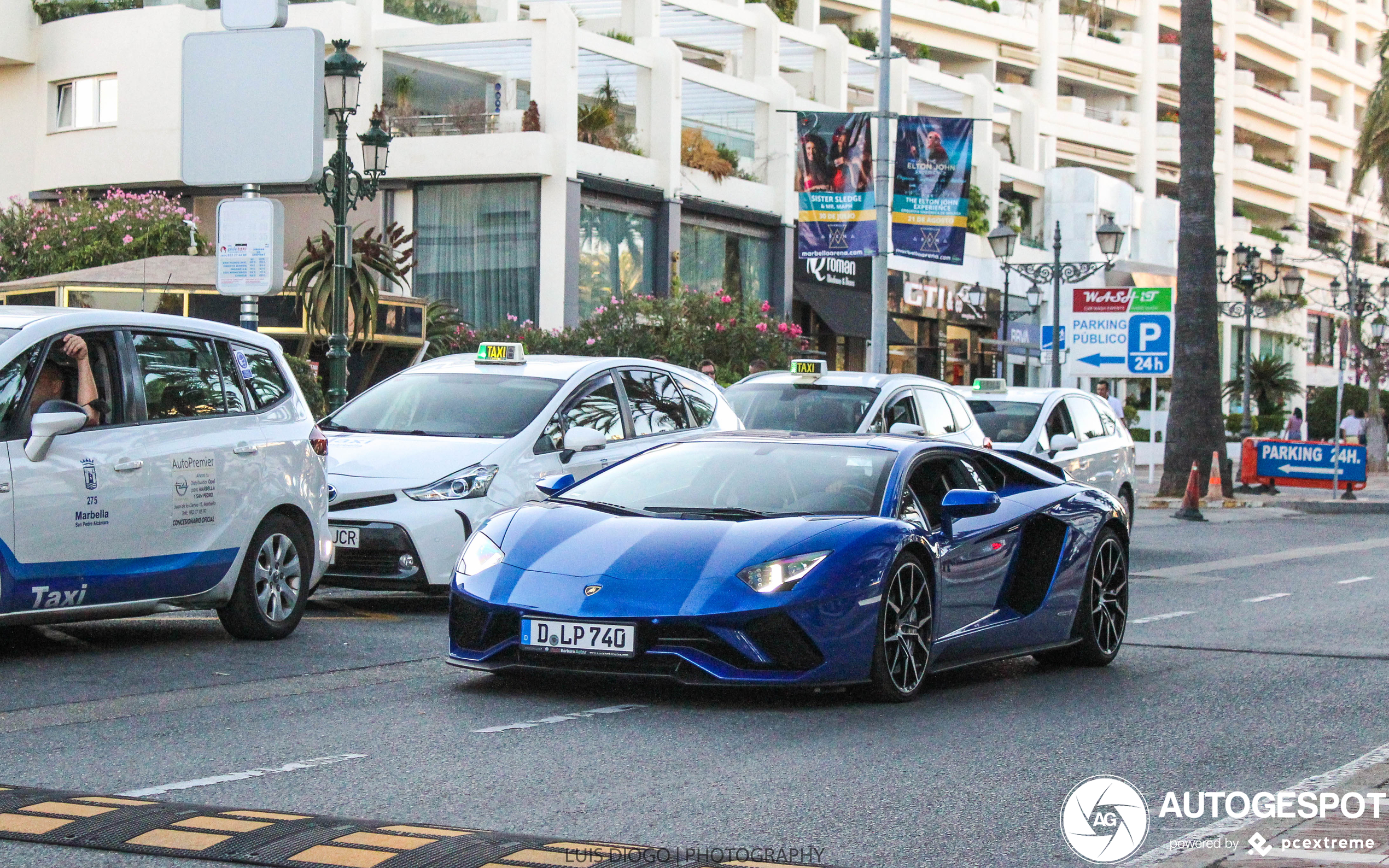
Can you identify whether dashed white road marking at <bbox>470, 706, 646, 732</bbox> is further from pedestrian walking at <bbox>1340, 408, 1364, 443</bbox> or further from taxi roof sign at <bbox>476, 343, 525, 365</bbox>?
pedestrian walking at <bbox>1340, 408, 1364, 443</bbox>

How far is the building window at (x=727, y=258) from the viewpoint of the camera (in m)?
44.0

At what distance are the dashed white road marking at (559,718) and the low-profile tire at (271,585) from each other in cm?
293

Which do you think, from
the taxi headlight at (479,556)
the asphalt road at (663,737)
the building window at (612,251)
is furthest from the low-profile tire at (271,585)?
the building window at (612,251)

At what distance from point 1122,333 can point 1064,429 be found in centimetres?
1313

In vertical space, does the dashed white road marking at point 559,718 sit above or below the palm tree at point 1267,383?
below

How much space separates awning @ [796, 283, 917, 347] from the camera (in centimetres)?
4906

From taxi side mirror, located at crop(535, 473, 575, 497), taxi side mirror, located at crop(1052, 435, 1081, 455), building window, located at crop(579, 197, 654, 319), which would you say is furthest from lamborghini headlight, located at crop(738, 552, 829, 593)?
building window, located at crop(579, 197, 654, 319)

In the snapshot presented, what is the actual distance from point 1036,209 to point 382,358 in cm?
3881

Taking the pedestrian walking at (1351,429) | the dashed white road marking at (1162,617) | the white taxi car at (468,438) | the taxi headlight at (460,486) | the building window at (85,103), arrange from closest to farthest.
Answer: the white taxi car at (468,438), the taxi headlight at (460,486), the dashed white road marking at (1162,617), the building window at (85,103), the pedestrian walking at (1351,429)

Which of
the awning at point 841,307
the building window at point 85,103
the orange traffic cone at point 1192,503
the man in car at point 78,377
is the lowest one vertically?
the orange traffic cone at point 1192,503

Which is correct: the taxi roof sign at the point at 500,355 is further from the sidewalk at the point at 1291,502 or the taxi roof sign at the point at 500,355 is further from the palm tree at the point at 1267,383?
the palm tree at the point at 1267,383

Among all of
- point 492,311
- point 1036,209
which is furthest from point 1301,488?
point 1036,209

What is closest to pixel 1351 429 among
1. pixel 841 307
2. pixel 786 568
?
pixel 841 307

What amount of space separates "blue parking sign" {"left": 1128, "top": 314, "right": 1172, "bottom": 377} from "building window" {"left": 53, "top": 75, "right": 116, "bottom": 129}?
23.4 metres
